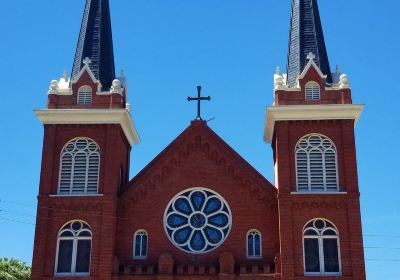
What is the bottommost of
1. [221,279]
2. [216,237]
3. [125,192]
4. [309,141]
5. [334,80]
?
[221,279]

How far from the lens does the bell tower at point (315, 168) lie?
2677cm

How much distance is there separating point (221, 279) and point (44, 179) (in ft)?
27.2

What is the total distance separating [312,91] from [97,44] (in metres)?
9.94

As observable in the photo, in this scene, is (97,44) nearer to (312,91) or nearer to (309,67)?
(309,67)

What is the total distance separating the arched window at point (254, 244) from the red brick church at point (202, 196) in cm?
4

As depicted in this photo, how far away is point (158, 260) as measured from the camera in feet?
89.1

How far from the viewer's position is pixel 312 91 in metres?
29.8

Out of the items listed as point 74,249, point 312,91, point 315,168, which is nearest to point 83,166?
point 74,249

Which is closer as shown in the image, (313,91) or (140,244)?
(140,244)

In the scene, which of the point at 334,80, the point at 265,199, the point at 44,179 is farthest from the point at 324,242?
the point at 44,179

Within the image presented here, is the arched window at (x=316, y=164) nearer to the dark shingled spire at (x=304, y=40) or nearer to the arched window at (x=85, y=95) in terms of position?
the dark shingled spire at (x=304, y=40)

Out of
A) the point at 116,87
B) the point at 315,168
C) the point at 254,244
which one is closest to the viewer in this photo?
the point at 254,244

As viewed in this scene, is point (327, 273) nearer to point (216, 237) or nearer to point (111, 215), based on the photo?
point (216, 237)

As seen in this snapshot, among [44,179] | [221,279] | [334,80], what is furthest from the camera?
[334,80]
